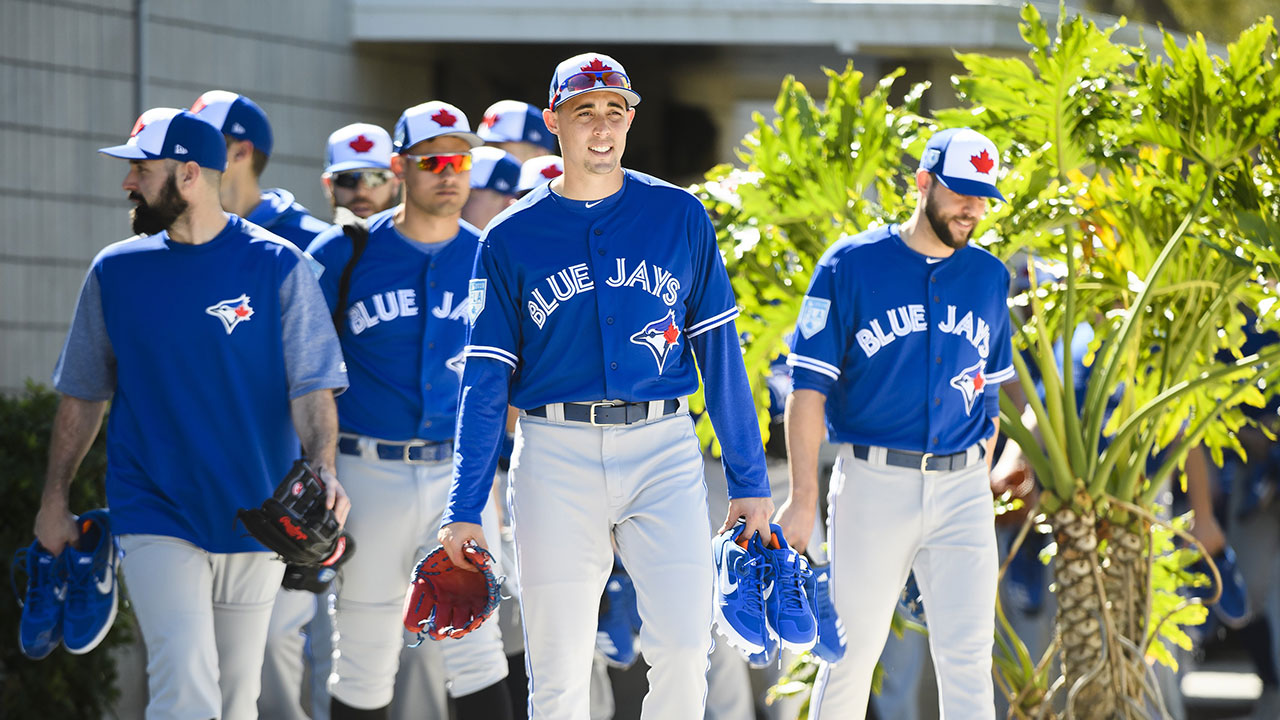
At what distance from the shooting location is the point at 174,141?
216 inches

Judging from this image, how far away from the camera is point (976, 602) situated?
5.79 meters

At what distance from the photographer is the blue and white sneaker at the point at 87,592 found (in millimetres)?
5520

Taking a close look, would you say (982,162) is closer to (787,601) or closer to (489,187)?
(787,601)

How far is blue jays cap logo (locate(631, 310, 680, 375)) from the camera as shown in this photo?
471 cm

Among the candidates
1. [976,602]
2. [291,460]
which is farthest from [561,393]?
[976,602]

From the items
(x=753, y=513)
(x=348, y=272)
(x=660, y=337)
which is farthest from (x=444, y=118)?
(x=753, y=513)

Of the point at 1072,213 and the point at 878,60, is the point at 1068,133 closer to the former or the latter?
the point at 1072,213

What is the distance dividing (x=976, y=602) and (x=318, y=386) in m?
2.39

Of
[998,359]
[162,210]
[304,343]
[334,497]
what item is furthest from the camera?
[998,359]

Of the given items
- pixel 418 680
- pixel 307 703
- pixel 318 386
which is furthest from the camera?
pixel 307 703

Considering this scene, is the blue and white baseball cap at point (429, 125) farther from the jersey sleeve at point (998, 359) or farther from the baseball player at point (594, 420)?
the jersey sleeve at point (998, 359)

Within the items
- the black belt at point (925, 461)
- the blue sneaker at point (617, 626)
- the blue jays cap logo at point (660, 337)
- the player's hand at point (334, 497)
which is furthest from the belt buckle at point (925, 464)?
the player's hand at point (334, 497)

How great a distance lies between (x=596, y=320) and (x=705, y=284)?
1.20ft

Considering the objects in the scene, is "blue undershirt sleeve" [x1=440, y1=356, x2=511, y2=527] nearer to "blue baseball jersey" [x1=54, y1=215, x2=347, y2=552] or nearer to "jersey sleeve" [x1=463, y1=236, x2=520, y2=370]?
"jersey sleeve" [x1=463, y1=236, x2=520, y2=370]
